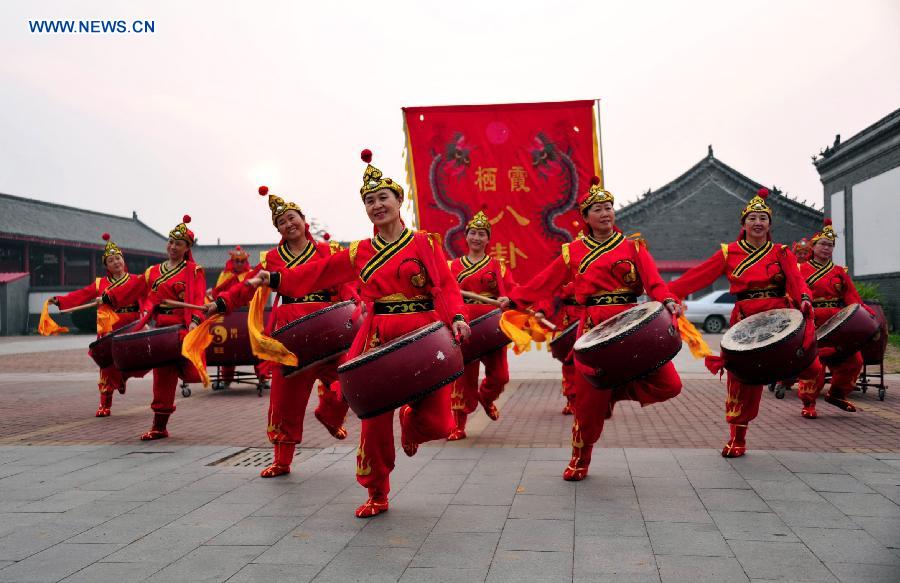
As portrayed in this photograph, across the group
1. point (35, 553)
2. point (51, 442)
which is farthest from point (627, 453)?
point (51, 442)

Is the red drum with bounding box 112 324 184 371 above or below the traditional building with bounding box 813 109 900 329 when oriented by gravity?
below

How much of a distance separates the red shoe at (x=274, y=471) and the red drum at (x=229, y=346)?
5.31 meters

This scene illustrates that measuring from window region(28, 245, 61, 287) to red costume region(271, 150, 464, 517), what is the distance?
33.2 metres

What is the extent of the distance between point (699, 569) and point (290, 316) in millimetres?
3139

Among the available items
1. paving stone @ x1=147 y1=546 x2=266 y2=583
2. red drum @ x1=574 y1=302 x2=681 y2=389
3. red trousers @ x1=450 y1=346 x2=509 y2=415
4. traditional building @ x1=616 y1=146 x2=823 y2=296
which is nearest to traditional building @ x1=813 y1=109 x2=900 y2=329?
traditional building @ x1=616 y1=146 x2=823 y2=296

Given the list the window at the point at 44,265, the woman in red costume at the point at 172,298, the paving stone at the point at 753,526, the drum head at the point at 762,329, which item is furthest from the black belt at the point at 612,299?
the window at the point at 44,265

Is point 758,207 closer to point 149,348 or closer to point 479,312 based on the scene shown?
point 479,312

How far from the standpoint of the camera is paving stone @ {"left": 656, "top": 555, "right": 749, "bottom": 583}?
301cm

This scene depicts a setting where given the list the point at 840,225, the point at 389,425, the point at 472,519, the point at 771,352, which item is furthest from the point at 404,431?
the point at 840,225

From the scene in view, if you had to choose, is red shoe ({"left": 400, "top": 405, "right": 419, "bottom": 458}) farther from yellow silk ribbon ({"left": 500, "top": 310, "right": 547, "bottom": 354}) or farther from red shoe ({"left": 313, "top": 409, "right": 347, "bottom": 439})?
yellow silk ribbon ({"left": 500, "top": 310, "right": 547, "bottom": 354})

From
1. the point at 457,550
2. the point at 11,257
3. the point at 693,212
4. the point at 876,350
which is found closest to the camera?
the point at 457,550

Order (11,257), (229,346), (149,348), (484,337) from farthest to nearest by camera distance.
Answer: (11,257) → (229,346) → (149,348) → (484,337)

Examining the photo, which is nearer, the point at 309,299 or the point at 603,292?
the point at 603,292

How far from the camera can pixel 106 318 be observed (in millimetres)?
8430
